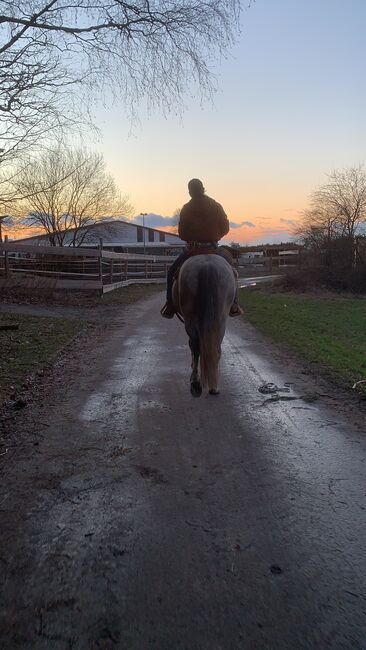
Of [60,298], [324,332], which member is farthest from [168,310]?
[60,298]

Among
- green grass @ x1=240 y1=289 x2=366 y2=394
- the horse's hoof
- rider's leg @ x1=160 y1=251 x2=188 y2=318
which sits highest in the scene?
rider's leg @ x1=160 y1=251 x2=188 y2=318

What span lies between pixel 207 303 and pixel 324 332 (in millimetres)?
9271

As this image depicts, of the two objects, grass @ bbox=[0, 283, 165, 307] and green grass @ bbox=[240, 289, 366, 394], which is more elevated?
grass @ bbox=[0, 283, 165, 307]

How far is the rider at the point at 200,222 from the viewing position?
21.8 ft

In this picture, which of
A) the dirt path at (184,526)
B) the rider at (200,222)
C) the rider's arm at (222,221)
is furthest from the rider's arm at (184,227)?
the dirt path at (184,526)

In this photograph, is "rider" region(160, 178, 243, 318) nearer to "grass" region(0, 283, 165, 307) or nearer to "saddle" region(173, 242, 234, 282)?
"saddle" region(173, 242, 234, 282)

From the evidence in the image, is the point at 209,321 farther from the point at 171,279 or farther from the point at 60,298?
the point at 60,298

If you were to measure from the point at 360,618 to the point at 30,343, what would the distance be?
9.41 meters

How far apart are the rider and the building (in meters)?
17.4

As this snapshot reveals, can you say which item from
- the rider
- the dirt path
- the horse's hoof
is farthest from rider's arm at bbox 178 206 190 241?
the dirt path

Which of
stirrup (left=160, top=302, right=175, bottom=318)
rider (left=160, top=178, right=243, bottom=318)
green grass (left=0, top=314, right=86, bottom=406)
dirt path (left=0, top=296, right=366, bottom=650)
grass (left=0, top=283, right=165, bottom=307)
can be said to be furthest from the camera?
grass (left=0, top=283, right=165, bottom=307)

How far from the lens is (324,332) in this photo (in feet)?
46.1

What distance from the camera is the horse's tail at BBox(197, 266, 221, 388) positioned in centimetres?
563

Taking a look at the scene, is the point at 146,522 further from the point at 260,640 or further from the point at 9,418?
the point at 9,418
